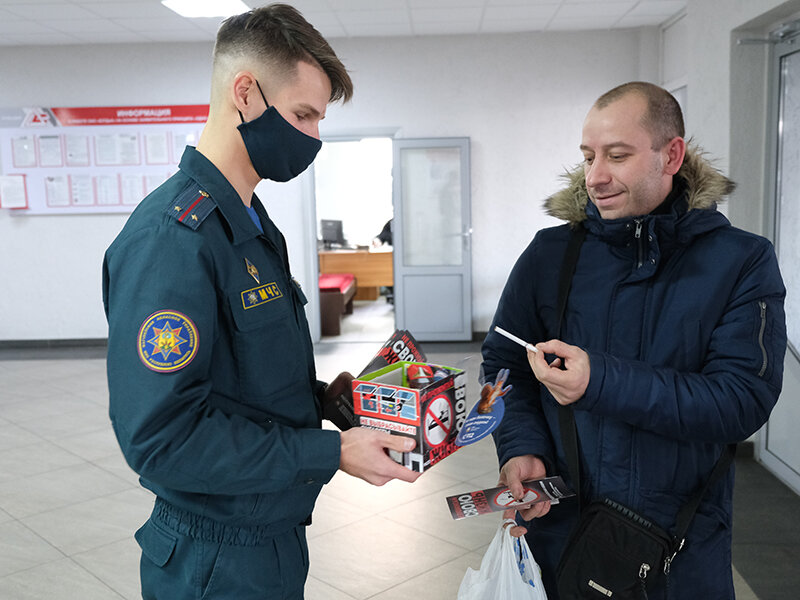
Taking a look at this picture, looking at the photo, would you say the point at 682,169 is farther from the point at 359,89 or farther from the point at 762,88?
the point at 359,89

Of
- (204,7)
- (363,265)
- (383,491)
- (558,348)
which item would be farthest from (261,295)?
(363,265)

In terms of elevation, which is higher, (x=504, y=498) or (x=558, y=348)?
(x=558, y=348)

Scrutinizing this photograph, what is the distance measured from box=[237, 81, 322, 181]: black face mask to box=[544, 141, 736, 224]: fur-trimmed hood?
0.59 meters

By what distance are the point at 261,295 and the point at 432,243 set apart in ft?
20.1

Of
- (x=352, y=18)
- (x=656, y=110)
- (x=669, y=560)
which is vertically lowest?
(x=669, y=560)

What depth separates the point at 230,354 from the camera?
45.1 inches

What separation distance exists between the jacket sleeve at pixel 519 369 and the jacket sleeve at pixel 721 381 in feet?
0.82

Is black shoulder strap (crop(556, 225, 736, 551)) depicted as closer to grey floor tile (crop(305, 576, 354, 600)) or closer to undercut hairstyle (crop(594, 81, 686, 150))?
undercut hairstyle (crop(594, 81, 686, 150))

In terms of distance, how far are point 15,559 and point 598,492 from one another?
2.65m

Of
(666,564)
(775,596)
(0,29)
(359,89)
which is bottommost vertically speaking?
(775,596)

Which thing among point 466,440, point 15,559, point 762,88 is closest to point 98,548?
point 15,559

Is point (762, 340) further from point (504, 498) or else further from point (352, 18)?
point (352, 18)

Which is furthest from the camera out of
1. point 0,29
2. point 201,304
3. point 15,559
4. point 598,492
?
point 0,29

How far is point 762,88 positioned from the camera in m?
3.61
